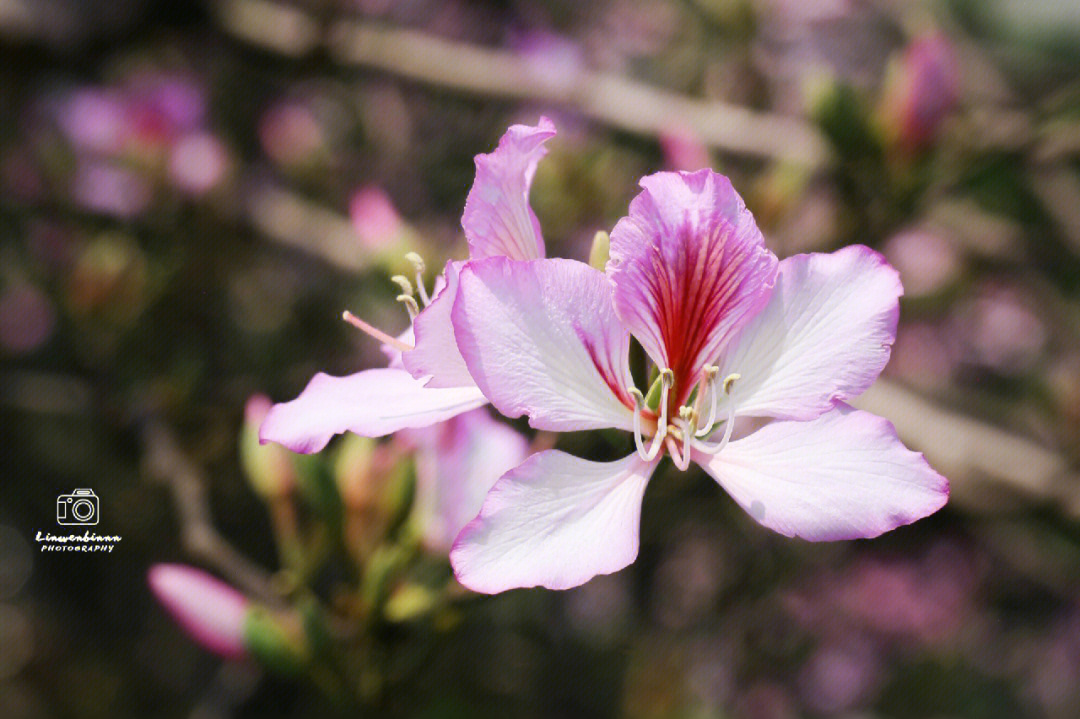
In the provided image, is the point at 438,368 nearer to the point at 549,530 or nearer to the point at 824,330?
the point at 549,530

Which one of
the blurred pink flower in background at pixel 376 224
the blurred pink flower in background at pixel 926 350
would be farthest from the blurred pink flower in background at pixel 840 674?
the blurred pink flower in background at pixel 376 224

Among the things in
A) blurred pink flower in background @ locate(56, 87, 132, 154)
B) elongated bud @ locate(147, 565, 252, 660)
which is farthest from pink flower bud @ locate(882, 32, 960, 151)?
blurred pink flower in background @ locate(56, 87, 132, 154)

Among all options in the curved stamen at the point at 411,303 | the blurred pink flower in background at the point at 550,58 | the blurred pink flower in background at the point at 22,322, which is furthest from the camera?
the blurred pink flower in background at the point at 22,322

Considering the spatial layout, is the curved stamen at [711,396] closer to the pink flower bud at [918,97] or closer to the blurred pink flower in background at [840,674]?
the pink flower bud at [918,97]

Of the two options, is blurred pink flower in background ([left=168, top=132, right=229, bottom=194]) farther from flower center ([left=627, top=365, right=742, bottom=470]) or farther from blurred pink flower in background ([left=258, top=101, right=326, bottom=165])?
flower center ([left=627, top=365, right=742, bottom=470])

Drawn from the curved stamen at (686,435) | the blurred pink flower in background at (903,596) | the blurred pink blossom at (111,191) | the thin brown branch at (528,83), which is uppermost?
the thin brown branch at (528,83)

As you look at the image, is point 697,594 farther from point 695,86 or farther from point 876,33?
point 876,33
